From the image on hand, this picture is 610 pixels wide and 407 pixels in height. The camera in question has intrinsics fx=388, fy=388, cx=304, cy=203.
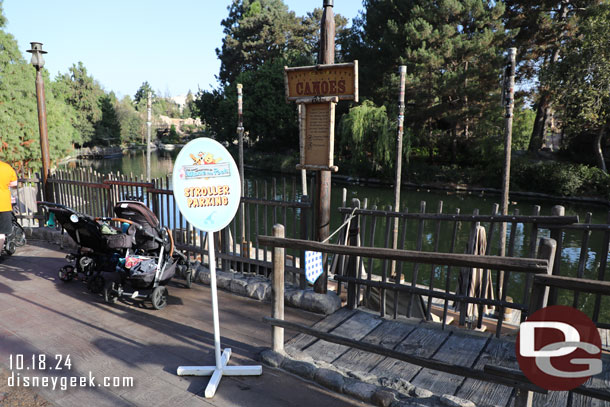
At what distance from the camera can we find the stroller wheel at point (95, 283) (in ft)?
16.5

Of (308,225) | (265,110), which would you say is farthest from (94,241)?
(265,110)

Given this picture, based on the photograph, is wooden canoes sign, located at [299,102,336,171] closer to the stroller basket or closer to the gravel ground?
the stroller basket

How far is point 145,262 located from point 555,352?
4134 mm

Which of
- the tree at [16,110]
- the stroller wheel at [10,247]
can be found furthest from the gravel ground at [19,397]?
the tree at [16,110]

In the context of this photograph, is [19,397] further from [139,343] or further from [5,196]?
[5,196]

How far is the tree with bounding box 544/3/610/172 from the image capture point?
2161cm

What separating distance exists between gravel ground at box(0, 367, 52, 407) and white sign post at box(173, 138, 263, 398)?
102cm

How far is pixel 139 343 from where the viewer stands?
12.3ft

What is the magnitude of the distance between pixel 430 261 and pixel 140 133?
9208 centimetres

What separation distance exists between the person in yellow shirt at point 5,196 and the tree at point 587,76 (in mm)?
26906

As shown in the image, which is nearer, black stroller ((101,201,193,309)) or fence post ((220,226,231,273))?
black stroller ((101,201,193,309))

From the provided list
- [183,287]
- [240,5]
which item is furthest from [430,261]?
[240,5]

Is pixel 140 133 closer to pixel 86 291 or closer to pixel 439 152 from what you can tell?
pixel 439 152

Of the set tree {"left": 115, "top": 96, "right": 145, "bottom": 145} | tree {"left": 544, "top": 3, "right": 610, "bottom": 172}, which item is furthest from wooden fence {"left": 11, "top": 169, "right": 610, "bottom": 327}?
tree {"left": 115, "top": 96, "right": 145, "bottom": 145}
